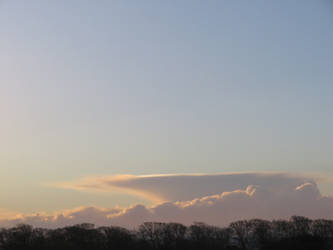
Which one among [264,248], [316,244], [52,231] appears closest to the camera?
[316,244]

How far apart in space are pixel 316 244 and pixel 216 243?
4228 cm

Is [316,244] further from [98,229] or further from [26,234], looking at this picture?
[26,234]

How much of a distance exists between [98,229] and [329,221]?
276 feet

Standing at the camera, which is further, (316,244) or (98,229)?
(98,229)

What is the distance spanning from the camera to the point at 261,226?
180625 mm

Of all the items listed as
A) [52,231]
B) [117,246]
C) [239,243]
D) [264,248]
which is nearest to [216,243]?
[239,243]

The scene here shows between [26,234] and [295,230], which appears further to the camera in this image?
[295,230]

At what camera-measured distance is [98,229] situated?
7116 inches

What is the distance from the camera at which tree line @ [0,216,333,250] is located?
6560 inches

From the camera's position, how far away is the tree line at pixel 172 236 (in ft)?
547

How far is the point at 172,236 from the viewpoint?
185375mm

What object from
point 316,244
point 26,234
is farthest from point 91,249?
point 316,244

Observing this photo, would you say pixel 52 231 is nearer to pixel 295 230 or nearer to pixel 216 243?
pixel 216 243

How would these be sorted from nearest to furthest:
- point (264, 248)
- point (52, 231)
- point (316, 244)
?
point (316, 244) → point (264, 248) → point (52, 231)
